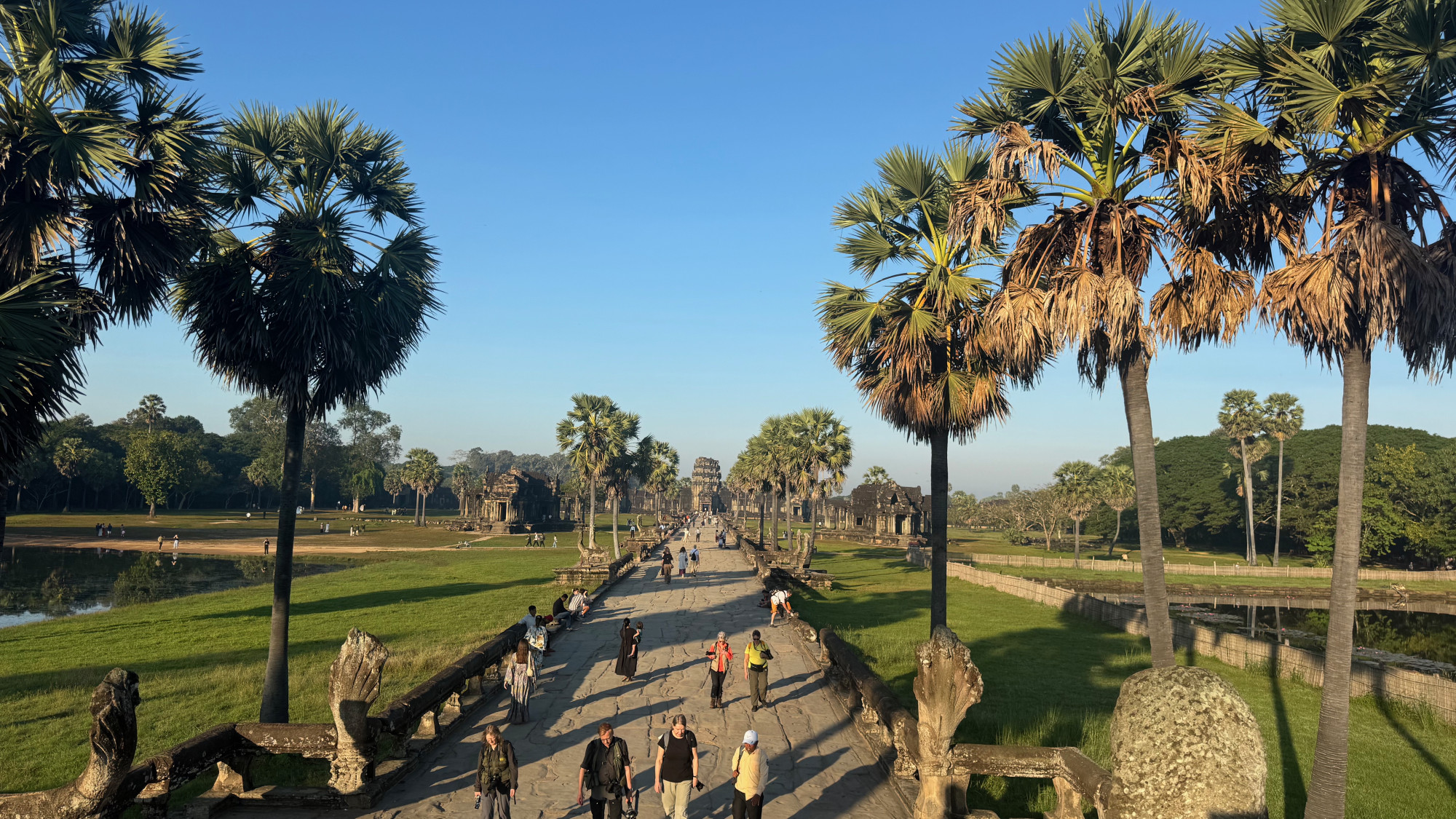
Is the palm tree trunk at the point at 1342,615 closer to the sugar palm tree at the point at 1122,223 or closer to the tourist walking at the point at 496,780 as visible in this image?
the sugar palm tree at the point at 1122,223

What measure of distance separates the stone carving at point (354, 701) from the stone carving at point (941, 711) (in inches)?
233

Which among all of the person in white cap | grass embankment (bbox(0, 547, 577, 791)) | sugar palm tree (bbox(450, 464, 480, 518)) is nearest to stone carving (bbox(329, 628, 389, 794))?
the person in white cap

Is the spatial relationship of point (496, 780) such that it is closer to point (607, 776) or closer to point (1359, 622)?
point (607, 776)

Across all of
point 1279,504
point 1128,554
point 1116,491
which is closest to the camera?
point 1279,504

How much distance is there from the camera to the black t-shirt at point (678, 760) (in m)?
7.86

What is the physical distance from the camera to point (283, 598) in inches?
467

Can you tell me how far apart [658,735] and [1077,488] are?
62.2 metres

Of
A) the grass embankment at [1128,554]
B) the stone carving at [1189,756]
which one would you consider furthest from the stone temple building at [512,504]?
the stone carving at [1189,756]

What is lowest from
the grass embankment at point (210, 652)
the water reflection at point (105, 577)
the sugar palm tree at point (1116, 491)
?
the water reflection at point (105, 577)

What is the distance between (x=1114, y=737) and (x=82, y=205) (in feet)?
41.9

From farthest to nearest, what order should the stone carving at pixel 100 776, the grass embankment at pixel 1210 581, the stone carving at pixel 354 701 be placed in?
the grass embankment at pixel 1210 581
the stone carving at pixel 354 701
the stone carving at pixel 100 776

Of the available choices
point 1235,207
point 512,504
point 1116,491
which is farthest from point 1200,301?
point 512,504

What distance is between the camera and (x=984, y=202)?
10133mm

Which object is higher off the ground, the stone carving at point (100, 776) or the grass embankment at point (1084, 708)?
the stone carving at point (100, 776)
